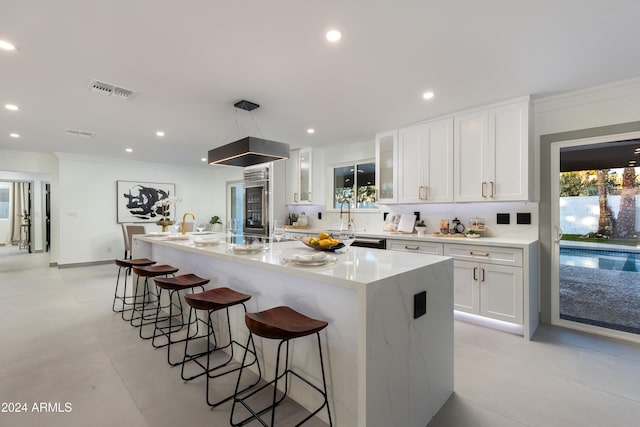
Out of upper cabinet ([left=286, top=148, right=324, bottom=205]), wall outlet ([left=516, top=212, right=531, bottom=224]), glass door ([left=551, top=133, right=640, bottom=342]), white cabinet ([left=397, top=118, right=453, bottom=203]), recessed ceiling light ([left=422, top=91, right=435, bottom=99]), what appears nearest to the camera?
glass door ([left=551, top=133, right=640, bottom=342])

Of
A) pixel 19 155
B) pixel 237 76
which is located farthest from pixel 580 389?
pixel 19 155

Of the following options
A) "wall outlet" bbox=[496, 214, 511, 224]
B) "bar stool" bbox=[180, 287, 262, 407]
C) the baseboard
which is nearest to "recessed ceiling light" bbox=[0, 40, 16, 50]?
"bar stool" bbox=[180, 287, 262, 407]

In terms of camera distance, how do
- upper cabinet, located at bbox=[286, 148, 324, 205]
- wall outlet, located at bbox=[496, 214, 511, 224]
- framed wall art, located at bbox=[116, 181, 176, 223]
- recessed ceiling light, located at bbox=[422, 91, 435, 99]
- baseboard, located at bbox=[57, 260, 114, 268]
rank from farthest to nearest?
framed wall art, located at bbox=[116, 181, 176, 223] < baseboard, located at bbox=[57, 260, 114, 268] < upper cabinet, located at bbox=[286, 148, 324, 205] < wall outlet, located at bbox=[496, 214, 511, 224] < recessed ceiling light, located at bbox=[422, 91, 435, 99]

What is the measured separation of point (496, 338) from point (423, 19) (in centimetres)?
283

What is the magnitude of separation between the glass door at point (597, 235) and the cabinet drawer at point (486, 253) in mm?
646

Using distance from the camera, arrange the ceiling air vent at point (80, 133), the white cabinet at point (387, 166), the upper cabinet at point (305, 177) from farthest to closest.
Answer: the upper cabinet at point (305, 177) → the ceiling air vent at point (80, 133) → the white cabinet at point (387, 166)

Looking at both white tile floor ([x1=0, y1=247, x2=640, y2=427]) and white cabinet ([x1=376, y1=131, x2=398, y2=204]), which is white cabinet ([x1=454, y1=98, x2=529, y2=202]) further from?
white tile floor ([x1=0, y1=247, x2=640, y2=427])

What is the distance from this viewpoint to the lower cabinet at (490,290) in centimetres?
294

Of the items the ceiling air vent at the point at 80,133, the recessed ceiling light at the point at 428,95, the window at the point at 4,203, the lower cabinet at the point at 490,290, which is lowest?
the lower cabinet at the point at 490,290

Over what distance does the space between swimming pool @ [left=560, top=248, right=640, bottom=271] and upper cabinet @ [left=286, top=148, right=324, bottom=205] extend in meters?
3.54

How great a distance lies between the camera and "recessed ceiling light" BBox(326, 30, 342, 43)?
6.60 feet

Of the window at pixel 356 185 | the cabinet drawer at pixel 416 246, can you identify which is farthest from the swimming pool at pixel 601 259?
the window at pixel 356 185

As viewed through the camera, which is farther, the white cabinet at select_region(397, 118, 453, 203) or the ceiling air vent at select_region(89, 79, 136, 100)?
the white cabinet at select_region(397, 118, 453, 203)

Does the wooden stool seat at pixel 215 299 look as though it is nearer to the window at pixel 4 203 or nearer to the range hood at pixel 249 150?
the range hood at pixel 249 150
